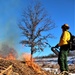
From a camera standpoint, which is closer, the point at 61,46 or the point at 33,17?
the point at 61,46

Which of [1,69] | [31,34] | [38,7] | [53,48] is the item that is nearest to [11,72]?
[1,69]

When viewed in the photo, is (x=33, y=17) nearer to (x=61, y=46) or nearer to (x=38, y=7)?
(x=38, y=7)

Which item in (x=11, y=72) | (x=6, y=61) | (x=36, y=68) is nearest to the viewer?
(x=11, y=72)

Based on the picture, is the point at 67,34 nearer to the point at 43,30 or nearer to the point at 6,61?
the point at 6,61

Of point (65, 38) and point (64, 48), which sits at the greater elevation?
point (65, 38)

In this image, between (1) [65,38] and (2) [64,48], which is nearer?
(1) [65,38]

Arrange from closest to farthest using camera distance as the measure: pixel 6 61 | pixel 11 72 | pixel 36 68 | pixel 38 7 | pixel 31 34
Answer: pixel 11 72
pixel 6 61
pixel 36 68
pixel 31 34
pixel 38 7

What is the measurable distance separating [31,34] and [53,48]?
2276 centimetres

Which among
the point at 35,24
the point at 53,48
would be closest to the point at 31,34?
the point at 35,24

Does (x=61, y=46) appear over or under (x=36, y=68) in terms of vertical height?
over

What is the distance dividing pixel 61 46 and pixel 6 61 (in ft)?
6.56

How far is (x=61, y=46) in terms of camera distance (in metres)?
10.8

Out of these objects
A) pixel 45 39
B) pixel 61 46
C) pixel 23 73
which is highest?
pixel 45 39

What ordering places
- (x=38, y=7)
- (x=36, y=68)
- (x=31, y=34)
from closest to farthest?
1. (x=36, y=68)
2. (x=31, y=34)
3. (x=38, y=7)
